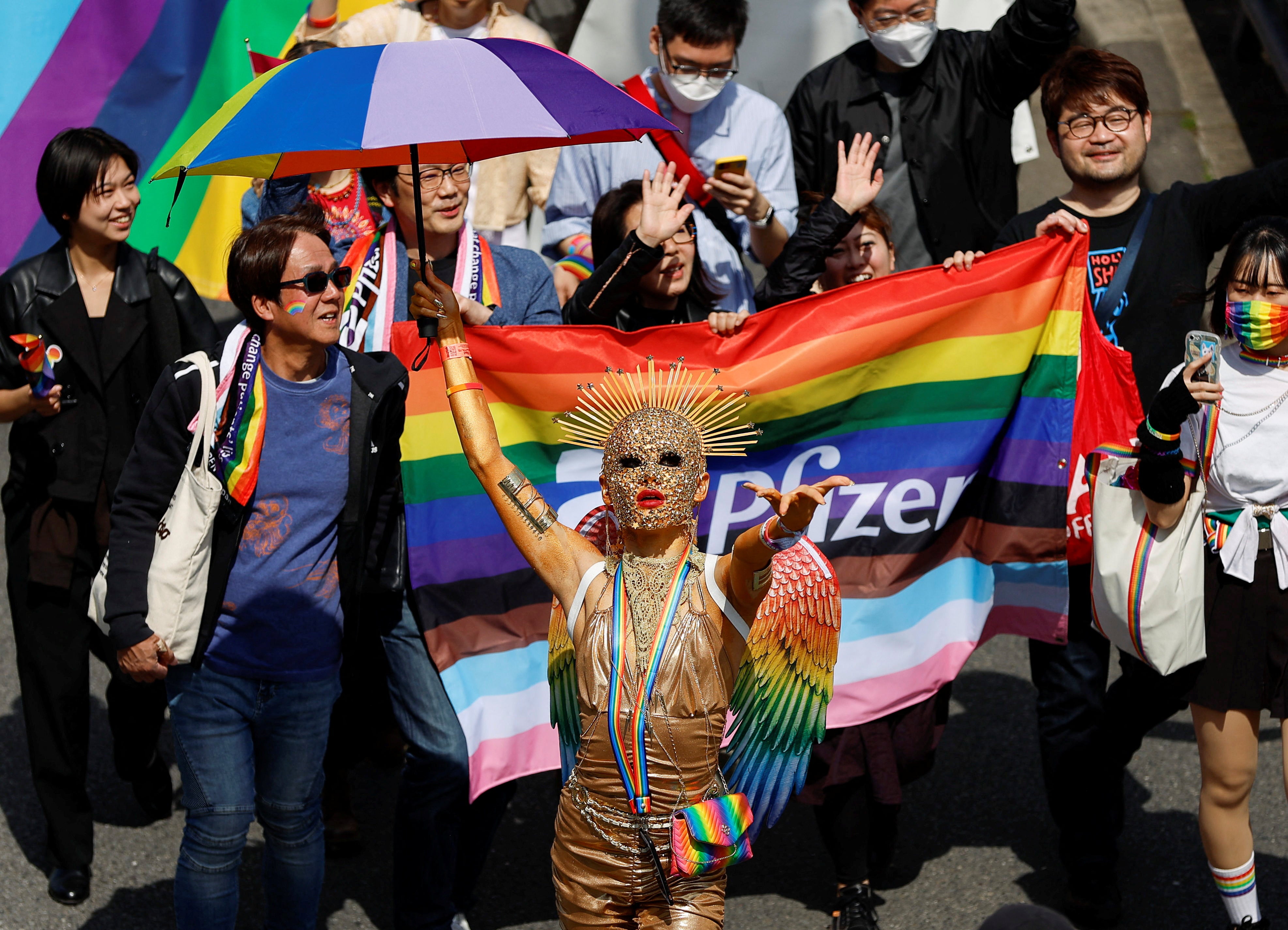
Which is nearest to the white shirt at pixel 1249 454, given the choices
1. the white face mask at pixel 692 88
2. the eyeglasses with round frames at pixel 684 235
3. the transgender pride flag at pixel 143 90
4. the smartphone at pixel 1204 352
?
the smartphone at pixel 1204 352

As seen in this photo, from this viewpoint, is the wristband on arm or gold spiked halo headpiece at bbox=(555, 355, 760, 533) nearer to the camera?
gold spiked halo headpiece at bbox=(555, 355, 760, 533)

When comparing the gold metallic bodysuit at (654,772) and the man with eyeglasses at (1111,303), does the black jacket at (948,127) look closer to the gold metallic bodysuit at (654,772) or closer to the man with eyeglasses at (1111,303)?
the man with eyeglasses at (1111,303)

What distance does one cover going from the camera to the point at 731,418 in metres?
4.03

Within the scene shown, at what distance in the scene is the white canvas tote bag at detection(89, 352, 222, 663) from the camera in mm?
3486

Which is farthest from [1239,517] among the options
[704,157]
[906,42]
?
[704,157]

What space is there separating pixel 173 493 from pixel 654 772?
148 centimetres

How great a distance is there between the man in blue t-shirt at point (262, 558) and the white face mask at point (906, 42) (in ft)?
7.94

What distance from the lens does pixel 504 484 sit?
3221 mm

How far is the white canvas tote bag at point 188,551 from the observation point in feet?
11.4

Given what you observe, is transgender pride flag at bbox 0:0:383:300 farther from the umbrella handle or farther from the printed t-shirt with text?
the umbrella handle

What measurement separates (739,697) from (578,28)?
561 centimetres

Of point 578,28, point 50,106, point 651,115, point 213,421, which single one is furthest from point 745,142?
point 578,28

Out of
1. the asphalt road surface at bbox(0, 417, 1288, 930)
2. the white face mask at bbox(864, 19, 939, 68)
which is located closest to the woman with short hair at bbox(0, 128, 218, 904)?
the asphalt road surface at bbox(0, 417, 1288, 930)

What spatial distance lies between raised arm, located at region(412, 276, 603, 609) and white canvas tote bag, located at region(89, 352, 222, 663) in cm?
68
